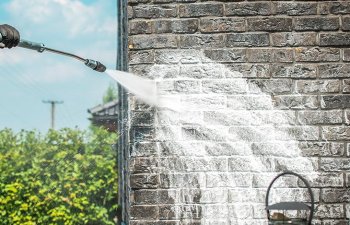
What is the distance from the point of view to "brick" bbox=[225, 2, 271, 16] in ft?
12.0

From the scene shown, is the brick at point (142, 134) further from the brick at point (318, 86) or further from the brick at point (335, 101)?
the brick at point (335, 101)

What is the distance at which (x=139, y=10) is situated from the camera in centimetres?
370

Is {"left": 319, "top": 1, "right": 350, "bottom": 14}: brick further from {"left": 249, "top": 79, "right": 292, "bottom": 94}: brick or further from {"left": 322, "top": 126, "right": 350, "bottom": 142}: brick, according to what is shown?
{"left": 322, "top": 126, "right": 350, "bottom": 142}: brick

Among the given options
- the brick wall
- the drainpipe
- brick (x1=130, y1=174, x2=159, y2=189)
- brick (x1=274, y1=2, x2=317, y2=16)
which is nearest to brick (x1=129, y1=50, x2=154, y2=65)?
the brick wall

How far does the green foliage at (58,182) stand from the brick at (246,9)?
4.53 m

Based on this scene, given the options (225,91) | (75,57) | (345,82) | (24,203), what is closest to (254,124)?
(225,91)

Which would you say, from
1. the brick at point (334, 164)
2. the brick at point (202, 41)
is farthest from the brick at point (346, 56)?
the brick at point (202, 41)

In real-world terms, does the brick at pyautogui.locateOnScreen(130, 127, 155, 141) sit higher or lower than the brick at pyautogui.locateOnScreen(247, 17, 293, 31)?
lower

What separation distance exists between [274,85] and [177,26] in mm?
727

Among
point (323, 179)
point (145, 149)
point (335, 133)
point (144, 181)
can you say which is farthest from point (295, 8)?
point (144, 181)

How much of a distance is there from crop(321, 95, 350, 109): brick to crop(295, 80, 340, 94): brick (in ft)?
0.13

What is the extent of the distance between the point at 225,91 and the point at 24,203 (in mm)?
4883

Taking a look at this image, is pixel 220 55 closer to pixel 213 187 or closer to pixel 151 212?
pixel 213 187

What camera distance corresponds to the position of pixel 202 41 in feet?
12.0
